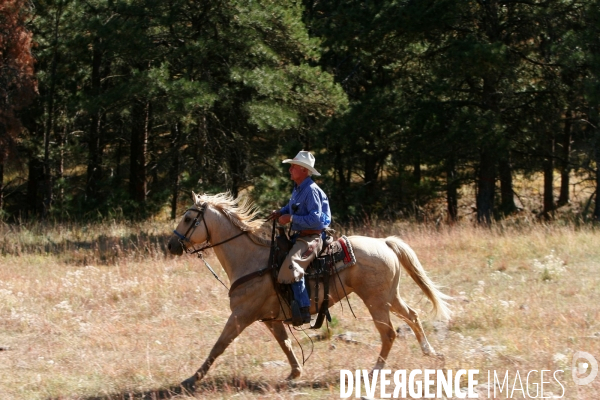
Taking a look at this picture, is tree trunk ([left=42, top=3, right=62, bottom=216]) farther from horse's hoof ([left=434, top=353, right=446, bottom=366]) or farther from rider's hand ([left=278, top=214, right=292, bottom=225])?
horse's hoof ([left=434, top=353, right=446, bottom=366])

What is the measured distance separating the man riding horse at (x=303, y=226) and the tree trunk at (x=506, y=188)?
1326 cm

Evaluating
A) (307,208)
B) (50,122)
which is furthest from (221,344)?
(50,122)

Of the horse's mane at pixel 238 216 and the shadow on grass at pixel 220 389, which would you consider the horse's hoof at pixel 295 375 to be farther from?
the horse's mane at pixel 238 216

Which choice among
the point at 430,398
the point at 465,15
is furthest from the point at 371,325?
the point at 465,15

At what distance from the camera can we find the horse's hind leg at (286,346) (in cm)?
727

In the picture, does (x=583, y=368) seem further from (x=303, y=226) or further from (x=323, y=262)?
(x=303, y=226)

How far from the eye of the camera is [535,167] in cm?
2075

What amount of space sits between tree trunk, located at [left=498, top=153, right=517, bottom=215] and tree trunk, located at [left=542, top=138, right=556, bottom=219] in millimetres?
1125

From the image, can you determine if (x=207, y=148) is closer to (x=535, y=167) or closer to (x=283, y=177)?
(x=283, y=177)

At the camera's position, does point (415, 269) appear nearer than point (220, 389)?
No

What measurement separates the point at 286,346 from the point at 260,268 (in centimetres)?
92

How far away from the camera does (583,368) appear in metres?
6.68

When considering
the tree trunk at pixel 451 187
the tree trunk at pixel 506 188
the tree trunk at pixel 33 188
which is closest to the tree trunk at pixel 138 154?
the tree trunk at pixel 33 188

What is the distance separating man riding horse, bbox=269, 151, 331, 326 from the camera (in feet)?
23.0
